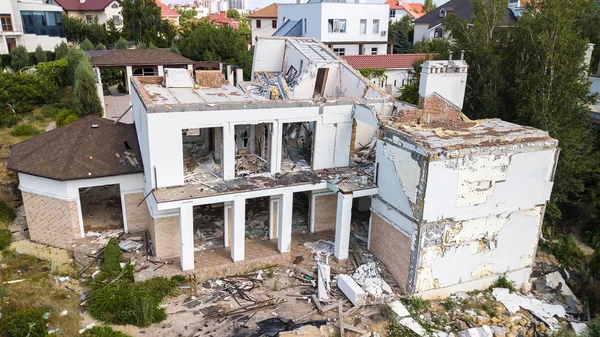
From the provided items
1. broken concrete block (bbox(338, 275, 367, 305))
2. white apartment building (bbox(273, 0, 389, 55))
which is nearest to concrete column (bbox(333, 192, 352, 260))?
broken concrete block (bbox(338, 275, 367, 305))

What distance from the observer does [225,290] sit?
17359 millimetres

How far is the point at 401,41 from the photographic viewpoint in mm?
61188

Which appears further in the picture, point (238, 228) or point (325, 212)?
point (325, 212)

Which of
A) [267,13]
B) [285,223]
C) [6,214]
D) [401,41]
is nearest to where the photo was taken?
[285,223]

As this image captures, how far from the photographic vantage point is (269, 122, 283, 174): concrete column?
1897cm

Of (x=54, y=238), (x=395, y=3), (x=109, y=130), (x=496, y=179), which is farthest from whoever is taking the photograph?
(x=395, y=3)

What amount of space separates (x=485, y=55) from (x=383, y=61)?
1798cm

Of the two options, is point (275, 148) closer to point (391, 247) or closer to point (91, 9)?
point (391, 247)

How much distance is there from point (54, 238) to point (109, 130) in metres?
5.38

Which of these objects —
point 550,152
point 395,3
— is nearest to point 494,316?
point 550,152

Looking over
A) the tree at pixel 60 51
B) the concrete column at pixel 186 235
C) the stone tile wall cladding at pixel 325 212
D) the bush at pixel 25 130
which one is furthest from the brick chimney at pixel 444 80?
the tree at pixel 60 51

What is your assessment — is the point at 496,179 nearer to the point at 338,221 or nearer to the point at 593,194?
the point at 338,221

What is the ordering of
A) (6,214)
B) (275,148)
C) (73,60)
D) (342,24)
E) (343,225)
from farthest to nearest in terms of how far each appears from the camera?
(342,24), (73,60), (6,214), (275,148), (343,225)

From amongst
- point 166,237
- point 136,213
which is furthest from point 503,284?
point 136,213
